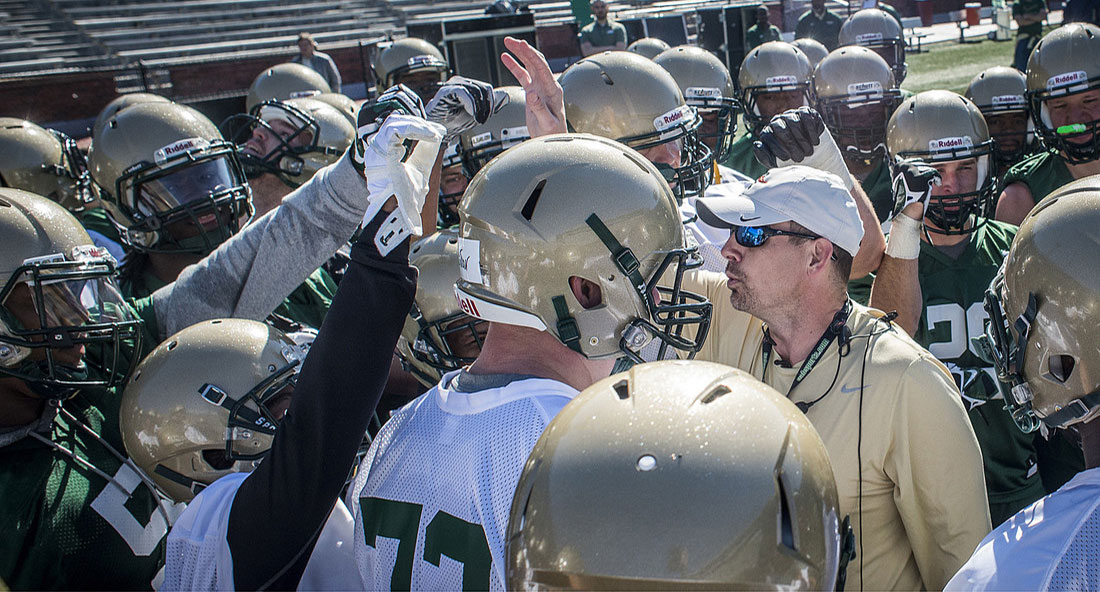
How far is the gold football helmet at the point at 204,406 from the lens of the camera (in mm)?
2435

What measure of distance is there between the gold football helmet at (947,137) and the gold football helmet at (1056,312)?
2.04 metres

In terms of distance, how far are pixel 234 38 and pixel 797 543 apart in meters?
20.1

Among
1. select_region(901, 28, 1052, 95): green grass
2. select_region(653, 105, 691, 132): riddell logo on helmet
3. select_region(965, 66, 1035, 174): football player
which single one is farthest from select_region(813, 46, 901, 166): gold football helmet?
select_region(901, 28, 1052, 95): green grass

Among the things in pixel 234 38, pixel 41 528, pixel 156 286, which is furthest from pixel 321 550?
pixel 234 38

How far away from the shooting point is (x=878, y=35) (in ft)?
28.6

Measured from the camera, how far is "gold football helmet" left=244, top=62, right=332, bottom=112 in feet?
23.5

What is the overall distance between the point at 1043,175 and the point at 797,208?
281cm

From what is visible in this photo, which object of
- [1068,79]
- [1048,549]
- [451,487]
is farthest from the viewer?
[1068,79]

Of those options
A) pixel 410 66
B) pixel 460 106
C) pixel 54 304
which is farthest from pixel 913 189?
pixel 410 66

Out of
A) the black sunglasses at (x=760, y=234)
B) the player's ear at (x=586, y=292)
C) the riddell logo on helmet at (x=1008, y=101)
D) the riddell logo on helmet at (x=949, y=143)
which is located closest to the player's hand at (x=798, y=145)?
the black sunglasses at (x=760, y=234)

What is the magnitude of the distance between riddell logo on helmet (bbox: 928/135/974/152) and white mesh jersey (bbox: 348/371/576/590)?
303 cm

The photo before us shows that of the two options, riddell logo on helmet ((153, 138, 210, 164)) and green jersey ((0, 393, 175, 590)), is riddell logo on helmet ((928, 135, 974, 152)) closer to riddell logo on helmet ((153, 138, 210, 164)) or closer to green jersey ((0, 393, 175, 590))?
riddell logo on helmet ((153, 138, 210, 164))

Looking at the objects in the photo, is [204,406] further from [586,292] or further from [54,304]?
[586,292]

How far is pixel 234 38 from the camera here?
19.2 m
